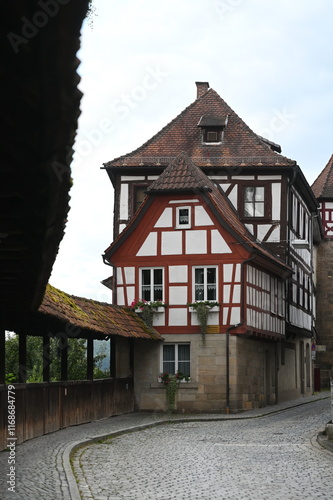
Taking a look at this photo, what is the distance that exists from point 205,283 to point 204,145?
25.9ft

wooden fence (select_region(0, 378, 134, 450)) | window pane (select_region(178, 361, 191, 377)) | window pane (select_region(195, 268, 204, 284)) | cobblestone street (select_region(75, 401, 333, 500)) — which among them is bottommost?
cobblestone street (select_region(75, 401, 333, 500))

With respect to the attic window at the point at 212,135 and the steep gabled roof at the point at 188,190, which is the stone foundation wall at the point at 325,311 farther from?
the steep gabled roof at the point at 188,190

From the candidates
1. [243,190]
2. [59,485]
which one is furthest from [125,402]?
[59,485]

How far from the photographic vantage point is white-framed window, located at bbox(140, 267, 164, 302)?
2992cm

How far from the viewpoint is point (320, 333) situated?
2058 inches

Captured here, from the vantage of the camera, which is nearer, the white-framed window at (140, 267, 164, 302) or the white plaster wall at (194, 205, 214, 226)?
the white plaster wall at (194, 205, 214, 226)

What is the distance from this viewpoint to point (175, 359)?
29.2 m

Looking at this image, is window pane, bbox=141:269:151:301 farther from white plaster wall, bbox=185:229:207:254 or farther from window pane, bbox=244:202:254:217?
window pane, bbox=244:202:254:217

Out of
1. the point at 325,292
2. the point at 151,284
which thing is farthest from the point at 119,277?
the point at 325,292

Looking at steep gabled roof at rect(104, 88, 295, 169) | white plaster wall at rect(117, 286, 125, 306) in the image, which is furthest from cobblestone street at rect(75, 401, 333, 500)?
steep gabled roof at rect(104, 88, 295, 169)

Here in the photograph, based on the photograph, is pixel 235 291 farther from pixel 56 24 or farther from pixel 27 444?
pixel 56 24

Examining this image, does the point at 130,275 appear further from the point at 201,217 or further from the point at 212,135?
the point at 212,135

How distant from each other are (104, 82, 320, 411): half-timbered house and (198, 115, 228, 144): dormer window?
0.16 meters

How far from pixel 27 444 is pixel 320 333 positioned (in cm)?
3803
